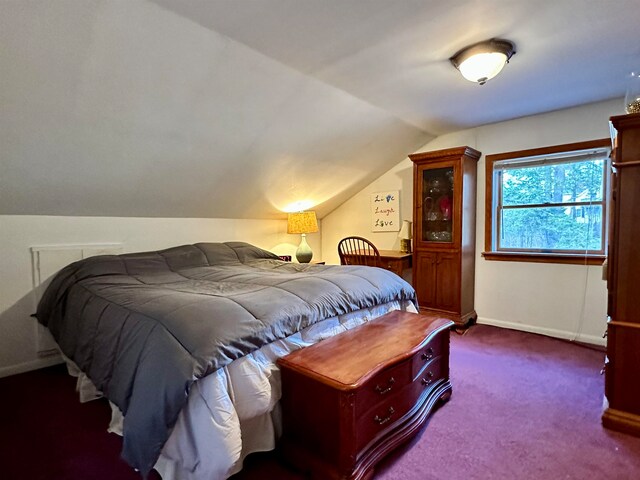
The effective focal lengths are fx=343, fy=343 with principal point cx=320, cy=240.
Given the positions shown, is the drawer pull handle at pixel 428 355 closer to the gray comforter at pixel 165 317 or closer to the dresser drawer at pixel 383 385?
the dresser drawer at pixel 383 385

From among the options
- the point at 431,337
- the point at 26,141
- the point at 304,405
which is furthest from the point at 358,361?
the point at 26,141

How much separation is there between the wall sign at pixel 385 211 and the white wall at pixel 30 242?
2.35m

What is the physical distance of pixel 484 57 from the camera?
2.07 m

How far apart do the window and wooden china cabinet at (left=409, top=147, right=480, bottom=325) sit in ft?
0.85

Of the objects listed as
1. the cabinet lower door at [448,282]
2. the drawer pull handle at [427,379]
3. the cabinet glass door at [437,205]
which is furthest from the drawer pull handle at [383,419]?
the cabinet glass door at [437,205]

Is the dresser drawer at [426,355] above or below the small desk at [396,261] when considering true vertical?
below

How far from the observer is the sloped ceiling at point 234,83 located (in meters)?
1.70

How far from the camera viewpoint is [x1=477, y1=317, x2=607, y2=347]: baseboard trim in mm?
3074

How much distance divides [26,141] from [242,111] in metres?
1.34

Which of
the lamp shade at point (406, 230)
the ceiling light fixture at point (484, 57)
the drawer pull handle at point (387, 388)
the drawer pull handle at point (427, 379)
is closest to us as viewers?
the drawer pull handle at point (387, 388)

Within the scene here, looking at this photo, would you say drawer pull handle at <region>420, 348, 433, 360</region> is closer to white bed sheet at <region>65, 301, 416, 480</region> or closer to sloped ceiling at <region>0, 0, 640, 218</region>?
white bed sheet at <region>65, 301, 416, 480</region>

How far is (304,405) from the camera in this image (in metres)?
1.51

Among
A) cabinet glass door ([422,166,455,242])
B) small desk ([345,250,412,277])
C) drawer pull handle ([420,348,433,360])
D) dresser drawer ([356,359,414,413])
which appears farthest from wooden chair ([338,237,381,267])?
dresser drawer ([356,359,414,413])

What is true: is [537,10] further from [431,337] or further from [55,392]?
[55,392]
